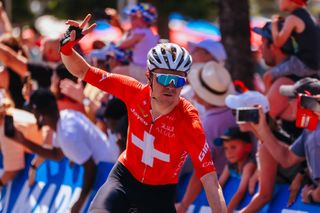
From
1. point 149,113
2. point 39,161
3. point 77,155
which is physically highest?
point 149,113

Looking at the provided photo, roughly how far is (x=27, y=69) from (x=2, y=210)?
171 cm

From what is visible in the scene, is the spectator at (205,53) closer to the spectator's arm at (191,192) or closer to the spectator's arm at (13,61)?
the spectator's arm at (191,192)

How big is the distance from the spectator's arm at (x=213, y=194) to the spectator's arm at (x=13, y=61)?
4943 millimetres

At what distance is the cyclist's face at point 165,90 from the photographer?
6.80 meters

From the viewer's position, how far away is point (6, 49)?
36.0 feet

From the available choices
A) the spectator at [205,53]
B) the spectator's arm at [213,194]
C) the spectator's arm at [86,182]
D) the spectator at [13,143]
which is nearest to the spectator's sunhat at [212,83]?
the spectator at [205,53]

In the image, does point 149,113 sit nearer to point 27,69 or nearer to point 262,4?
point 27,69

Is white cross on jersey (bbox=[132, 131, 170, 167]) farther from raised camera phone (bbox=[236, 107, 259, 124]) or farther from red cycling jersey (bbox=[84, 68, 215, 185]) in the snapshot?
raised camera phone (bbox=[236, 107, 259, 124])

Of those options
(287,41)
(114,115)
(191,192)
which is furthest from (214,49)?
(191,192)

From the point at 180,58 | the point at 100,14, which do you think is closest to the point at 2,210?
the point at 100,14

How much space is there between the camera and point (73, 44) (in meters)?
7.02

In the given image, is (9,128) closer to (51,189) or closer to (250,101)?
(51,189)

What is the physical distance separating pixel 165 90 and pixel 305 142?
1.34 metres

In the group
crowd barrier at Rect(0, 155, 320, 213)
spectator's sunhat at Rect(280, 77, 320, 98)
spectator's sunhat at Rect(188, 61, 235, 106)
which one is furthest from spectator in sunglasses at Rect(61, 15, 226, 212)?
spectator's sunhat at Rect(188, 61, 235, 106)
